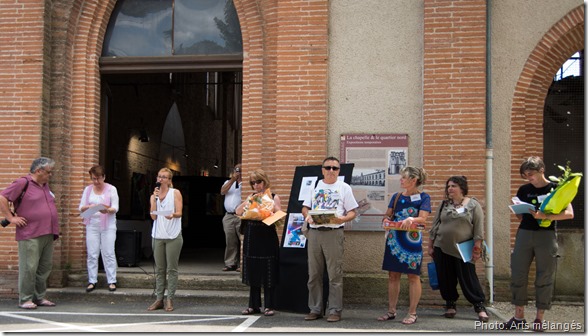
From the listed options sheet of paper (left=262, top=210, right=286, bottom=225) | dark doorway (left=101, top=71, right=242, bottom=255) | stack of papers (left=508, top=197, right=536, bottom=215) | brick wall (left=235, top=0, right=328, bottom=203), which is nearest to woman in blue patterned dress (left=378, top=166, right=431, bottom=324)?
stack of papers (left=508, top=197, right=536, bottom=215)

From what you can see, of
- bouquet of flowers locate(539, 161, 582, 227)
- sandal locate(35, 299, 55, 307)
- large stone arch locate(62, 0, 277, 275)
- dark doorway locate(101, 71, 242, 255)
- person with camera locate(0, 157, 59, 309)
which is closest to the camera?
bouquet of flowers locate(539, 161, 582, 227)

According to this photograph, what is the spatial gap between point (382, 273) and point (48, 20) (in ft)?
20.5

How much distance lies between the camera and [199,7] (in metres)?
10.2

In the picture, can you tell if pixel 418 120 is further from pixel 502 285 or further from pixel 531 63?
pixel 502 285

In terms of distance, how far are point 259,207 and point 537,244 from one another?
315 cm

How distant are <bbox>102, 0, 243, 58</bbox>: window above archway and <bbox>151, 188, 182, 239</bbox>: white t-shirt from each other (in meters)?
2.84

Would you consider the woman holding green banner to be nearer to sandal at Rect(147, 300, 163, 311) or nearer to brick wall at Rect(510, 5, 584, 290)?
brick wall at Rect(510, 5, 584, 290)

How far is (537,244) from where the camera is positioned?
22.4ft

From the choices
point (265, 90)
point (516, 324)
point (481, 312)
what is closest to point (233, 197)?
point (265, 90)

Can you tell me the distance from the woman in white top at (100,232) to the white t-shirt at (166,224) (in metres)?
1.39

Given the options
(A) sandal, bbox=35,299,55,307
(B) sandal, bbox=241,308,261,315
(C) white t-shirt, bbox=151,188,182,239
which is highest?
(C) white t-shirt, bbox=151,188,182,239

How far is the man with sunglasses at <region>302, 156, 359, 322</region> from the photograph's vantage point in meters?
7.50

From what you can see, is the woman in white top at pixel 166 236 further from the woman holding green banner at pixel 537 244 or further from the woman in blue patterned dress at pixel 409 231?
the woman holding green banner at pixel 537 244

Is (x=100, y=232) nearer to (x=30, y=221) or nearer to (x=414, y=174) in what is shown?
(x=30, y=221)
